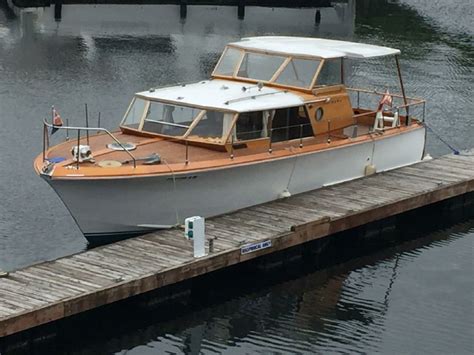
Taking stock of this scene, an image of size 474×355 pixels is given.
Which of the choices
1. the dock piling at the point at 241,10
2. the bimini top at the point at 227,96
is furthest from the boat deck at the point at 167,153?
the dock piling at the point at 241,10

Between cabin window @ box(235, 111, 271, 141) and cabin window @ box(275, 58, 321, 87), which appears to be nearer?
cabin window @ box(235, 111, 271, 141)

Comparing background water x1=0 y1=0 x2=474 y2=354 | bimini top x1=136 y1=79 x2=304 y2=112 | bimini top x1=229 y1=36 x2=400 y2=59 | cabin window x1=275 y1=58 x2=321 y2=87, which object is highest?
bimini top x1=229 y1=36 x2=400 y2=59

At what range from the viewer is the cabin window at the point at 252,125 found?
2246 cm

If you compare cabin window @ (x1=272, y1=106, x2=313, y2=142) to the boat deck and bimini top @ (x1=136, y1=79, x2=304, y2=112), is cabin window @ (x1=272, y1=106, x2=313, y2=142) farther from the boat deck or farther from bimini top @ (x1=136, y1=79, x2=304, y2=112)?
bimini top @ (x1=136, y1=79, x2=304, y2=112)

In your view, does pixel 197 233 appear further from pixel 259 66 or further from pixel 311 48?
pixel 311 48

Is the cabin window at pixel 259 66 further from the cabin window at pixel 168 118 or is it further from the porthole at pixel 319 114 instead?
the cabin window at pixel 168 118

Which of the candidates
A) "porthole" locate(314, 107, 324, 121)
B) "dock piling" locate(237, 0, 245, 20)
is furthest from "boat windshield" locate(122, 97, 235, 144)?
"dock piling" locate(237, 0, 245, 20)

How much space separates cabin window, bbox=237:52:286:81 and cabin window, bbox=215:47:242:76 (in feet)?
0.71

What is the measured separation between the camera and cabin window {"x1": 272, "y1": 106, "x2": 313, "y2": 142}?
76.4 feet

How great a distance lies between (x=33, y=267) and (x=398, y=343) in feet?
21.7

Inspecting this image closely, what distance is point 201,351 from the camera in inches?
721

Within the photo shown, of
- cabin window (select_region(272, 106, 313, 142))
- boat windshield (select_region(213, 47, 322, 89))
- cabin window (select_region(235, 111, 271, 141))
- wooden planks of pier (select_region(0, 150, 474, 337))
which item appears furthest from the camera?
boat windshield (select_region(213, 47, 322, 89))

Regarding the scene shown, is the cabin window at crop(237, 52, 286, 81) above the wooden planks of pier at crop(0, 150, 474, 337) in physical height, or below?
above

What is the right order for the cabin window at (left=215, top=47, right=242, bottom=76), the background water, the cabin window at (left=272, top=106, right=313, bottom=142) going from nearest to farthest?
the background water, the cabin window at (left=272, top=106, right=313, bottom=142), the cabin window at (left=215, top=47, right=242, bottom=76)
